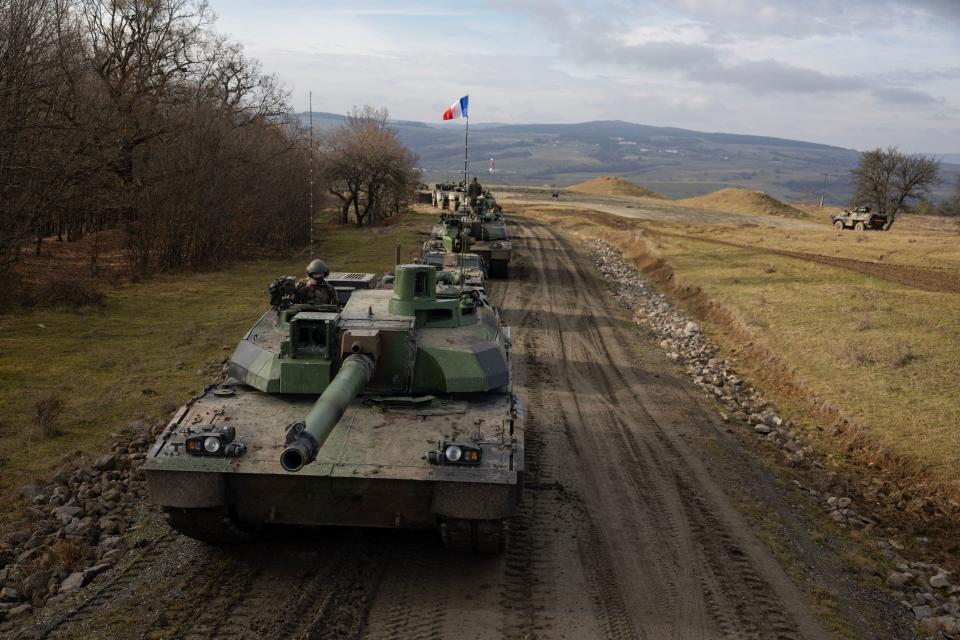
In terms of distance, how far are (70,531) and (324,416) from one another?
3757 mm

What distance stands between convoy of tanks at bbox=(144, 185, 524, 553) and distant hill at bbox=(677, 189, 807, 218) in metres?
63.4

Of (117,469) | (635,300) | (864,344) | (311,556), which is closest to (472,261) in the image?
(635,300)

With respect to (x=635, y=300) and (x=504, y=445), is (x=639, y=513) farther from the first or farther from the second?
(x=635, y=300)

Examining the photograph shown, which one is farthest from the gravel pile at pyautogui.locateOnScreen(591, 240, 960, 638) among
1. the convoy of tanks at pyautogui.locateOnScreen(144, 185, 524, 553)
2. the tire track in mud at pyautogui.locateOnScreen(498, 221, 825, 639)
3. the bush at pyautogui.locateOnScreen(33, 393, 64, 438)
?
the bush at pyautogui.locateOnScreen(33, 393, 64, 438)

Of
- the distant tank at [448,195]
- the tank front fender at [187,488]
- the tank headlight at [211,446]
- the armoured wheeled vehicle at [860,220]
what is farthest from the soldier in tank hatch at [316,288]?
the armoured wheeled vehicle at [860,220]

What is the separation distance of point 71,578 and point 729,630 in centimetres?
573

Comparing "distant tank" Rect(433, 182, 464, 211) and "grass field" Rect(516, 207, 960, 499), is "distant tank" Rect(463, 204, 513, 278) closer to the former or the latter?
"grass field" Rect(516, 207, 960, 499)

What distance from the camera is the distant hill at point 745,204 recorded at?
69188 millimetres

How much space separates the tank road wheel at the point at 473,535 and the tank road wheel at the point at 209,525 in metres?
1.89

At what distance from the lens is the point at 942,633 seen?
23.0 ft

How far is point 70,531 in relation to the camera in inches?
311

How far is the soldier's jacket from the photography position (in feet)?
32.6

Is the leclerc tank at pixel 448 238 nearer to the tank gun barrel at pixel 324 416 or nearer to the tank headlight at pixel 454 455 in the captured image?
the tank gun barrel at pixel 324 416

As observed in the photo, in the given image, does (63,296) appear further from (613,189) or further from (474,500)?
(613,189)
